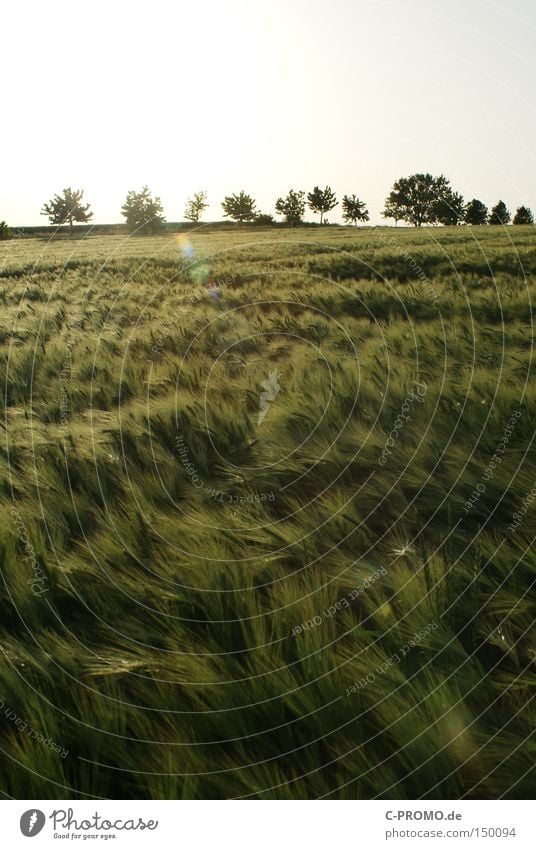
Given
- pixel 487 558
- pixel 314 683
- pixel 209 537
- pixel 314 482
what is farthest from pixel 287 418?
pixel 314 683

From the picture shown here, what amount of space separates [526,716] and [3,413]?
305cm

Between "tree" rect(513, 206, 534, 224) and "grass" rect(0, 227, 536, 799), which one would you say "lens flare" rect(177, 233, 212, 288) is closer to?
"grass" rect(0, 227, 536, 799)

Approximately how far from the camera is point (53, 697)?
1650 mm

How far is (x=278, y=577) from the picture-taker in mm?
2014

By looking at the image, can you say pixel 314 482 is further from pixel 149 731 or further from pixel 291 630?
pixel 149 731

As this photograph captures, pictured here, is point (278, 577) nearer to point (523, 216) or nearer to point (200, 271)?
point (200, 271)

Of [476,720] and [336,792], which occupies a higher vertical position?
[476,720]

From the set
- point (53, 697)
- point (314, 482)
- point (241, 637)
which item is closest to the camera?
point (53, 697)

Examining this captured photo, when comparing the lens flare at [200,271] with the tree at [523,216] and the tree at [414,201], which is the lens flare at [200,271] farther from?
the tree at [523,216]

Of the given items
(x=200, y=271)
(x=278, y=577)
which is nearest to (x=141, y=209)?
(x=200, y=271)
